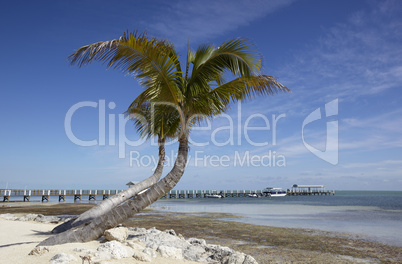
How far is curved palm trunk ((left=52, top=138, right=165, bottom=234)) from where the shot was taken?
9425 mm

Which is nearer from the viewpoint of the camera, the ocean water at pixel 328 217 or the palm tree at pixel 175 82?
the palm tree at pixel 175 82

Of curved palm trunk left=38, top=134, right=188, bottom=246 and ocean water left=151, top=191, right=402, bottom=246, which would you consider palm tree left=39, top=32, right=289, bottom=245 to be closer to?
curved palm trunk left=38, top=134, right=188, bottom=246

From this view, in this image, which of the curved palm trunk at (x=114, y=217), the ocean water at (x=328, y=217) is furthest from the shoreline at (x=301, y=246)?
the curved palm trunk at (x=114, y=217)

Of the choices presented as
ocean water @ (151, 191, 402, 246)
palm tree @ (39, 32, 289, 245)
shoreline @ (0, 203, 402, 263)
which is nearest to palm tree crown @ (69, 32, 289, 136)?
palm tree @ (39, 32, 289, 245)

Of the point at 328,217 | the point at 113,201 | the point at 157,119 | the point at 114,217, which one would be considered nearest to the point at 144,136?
the point at 157,119

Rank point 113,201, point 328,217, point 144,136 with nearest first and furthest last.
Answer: point 113,201 → point 144,136 → point 328,217

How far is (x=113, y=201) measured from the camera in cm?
1003

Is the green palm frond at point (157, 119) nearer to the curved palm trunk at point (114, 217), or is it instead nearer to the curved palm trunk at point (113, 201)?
the curved palm trunk at point (113, 201)

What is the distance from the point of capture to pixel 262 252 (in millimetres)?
10609

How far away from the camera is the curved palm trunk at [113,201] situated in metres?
9.43

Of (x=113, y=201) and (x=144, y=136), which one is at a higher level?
(x=144, y=136)

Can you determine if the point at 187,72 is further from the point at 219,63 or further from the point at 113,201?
the point at 113,201

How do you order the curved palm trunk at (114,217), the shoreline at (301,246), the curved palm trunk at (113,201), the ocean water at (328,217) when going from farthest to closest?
the ocean water at (328,217), the shoreline at (301,246), the curved palm trunk at (113,201), the curved palm trunk at (114,217)

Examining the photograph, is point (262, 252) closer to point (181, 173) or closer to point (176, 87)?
point (181, 173)
